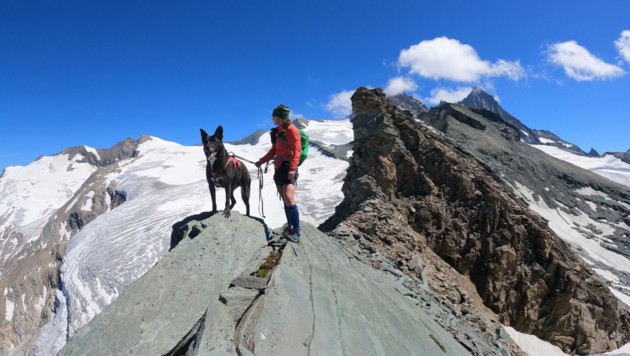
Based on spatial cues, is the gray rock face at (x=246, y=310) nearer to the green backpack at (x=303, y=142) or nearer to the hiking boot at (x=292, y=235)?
the hiking boot at (x=292, y=235)

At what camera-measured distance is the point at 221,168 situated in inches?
337

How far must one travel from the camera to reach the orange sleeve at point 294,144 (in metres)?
7.78

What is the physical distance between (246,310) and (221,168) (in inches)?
153

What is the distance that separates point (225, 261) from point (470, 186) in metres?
16.1

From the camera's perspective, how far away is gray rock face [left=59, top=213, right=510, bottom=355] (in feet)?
16.9

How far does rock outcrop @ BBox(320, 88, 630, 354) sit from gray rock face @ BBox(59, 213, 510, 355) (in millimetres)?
8027

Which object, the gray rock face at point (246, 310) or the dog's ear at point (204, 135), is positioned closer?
the gray rock face at point (246, 310)

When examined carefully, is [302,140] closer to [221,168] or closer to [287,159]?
[287,159]

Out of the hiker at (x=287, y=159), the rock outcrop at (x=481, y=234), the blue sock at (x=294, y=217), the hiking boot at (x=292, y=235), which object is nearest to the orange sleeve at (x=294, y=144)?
the hiker at (x=287, y=159)

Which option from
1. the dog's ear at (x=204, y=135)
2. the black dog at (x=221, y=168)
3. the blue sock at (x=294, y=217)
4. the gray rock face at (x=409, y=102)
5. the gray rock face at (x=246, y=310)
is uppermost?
the gray rock face at (x=409, y=102)

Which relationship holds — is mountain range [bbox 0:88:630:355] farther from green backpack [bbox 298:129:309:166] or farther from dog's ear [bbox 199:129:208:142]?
green backpack [bbox 298:129:309:166]

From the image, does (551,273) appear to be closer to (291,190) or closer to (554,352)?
(554,352)

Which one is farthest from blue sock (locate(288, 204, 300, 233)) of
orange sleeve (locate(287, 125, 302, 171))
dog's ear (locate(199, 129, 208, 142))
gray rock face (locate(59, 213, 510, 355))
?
dog's ear (locate(199, 129, 208, 142))

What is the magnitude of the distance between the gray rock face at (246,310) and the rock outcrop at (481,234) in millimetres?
8027
